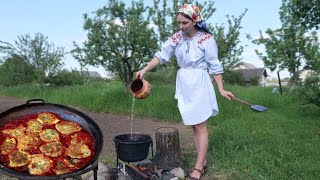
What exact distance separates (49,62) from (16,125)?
15040 millimetres

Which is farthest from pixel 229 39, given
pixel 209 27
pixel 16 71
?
pixel 16 71

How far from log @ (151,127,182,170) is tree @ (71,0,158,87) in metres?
8.31

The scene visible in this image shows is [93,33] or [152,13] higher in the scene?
[152,13]

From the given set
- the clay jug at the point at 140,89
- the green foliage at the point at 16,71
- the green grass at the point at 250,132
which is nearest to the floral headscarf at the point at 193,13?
the clay jug at the point at 140,89

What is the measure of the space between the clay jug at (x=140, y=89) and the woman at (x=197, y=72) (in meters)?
0.09

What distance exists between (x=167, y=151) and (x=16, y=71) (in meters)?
16.7

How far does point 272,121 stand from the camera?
27.8 feet

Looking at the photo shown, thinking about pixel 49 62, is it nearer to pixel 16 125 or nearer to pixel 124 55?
pixel 124 55

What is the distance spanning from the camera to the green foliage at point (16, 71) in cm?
1873

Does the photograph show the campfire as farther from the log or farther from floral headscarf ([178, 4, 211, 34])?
floral headscarf ([178, 4, 211, 34])

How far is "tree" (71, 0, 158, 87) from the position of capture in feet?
42.2

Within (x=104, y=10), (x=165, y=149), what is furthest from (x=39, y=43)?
(x=165, y=149)

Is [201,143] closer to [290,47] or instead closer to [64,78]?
[64,78]

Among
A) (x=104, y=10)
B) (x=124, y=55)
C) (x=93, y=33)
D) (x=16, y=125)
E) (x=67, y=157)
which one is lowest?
(x=67, y=157)
